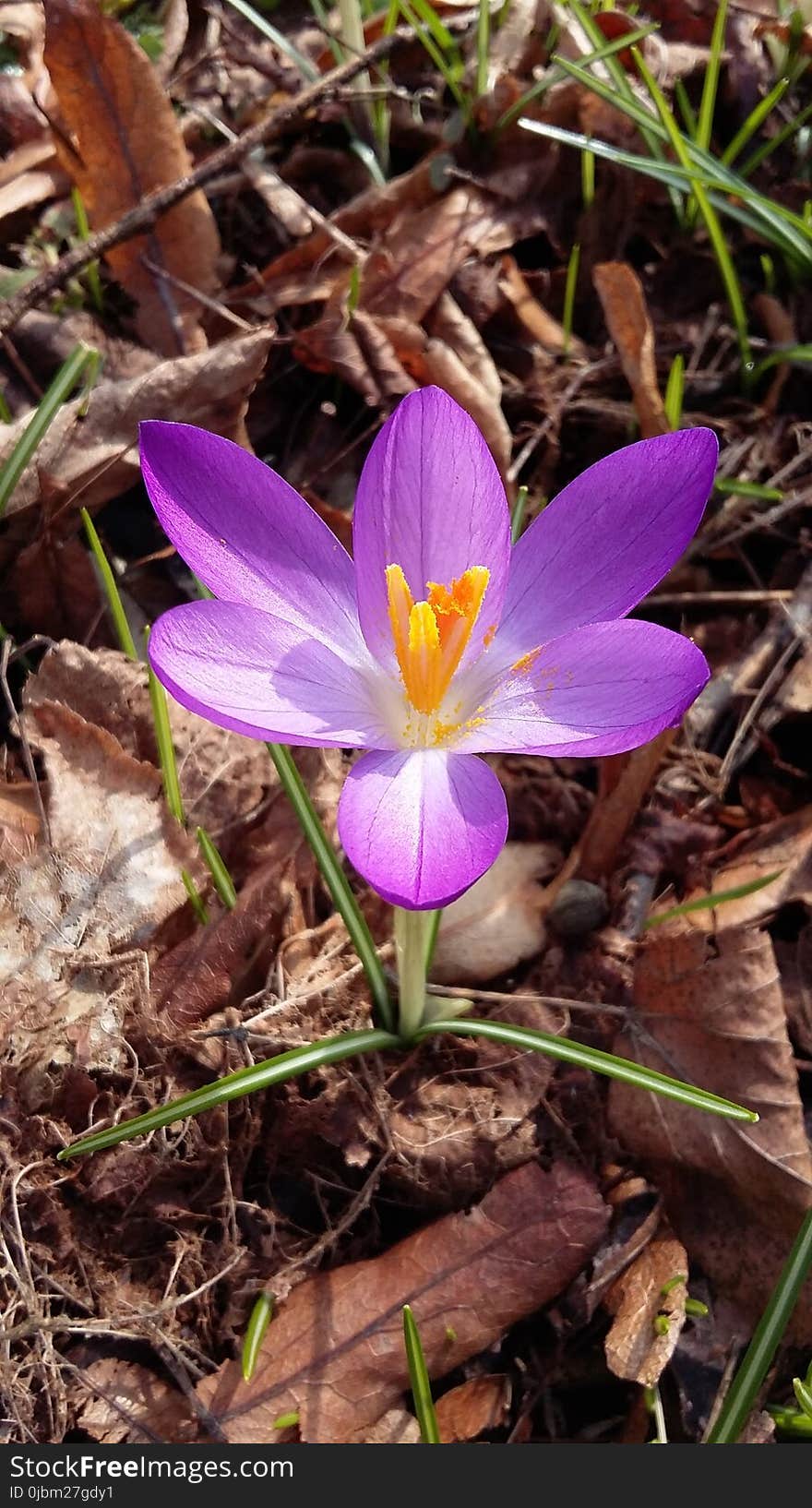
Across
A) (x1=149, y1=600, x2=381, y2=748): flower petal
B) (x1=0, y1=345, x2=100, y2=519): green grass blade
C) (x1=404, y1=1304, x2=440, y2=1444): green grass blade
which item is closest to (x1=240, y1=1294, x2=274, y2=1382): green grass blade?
(x1=404, y1=1304, x2=440, y2=1444): green grass blade

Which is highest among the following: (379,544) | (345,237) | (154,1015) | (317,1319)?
(345,237)

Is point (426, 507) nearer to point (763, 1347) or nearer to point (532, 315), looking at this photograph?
point (763, 1347)

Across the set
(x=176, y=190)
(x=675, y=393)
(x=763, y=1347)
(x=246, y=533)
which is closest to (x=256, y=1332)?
(x=763, y=1347)

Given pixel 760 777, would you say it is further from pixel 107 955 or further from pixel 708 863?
pixel 107 955

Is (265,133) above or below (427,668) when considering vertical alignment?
above

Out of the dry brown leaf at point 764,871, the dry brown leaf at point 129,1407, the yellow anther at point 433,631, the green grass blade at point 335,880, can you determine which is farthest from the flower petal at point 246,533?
the dry brown leaf at point 129,1407

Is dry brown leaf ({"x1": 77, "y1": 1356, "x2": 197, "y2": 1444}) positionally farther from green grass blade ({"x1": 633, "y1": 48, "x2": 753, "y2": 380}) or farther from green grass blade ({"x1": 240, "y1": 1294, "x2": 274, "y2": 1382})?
green grass blade ({"x1": 633, "y1": 48, "x2": 753, "y2": 380})

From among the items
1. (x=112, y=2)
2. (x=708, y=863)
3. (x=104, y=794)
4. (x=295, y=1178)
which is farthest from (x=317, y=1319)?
(x=112, y=2)
